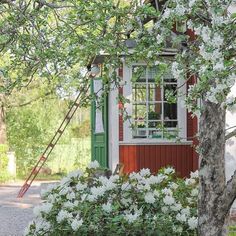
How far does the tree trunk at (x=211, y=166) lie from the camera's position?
4661 mm

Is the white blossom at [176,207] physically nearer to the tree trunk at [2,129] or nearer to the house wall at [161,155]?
the house wall at [161,155]

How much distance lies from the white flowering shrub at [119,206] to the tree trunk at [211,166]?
875mm

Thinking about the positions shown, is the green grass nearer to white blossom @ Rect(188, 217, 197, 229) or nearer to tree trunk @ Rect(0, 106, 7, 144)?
tree trunk @ Rect(0, 106, 7, 144)

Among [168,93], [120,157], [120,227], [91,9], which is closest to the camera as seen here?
[168,93]

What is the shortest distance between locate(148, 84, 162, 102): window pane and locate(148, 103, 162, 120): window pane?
0.11 metres

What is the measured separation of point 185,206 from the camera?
6047 mm

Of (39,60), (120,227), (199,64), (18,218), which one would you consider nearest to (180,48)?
(199,64)

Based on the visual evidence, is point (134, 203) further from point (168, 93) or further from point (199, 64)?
point (199, 64)

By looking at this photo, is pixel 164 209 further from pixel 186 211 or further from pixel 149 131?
pixel 149 131

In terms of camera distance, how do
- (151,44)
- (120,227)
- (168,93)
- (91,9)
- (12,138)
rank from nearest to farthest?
(168,93)
(151,44)
(120,227)
(91,9)
(12,138)

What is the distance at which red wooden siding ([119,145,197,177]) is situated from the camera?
39.5ft

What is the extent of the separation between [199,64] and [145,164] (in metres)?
8.73

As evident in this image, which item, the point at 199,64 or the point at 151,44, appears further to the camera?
the point at 151,44

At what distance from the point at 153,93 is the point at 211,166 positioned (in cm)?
759
